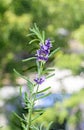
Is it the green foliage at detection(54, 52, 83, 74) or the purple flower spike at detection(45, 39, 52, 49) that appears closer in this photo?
the purple flower spike at detection(45, 39, 52, 49)

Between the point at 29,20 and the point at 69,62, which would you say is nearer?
the point at 29,20

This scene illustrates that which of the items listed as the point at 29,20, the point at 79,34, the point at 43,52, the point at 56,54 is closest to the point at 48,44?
the point at 43,52

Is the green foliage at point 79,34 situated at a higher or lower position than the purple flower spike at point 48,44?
lower

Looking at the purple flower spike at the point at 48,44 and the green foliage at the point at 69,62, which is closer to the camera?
the purple flower spike at the point at 48,44

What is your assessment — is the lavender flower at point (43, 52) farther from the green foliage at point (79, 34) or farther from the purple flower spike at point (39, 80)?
the green foliage at point (79, 34)

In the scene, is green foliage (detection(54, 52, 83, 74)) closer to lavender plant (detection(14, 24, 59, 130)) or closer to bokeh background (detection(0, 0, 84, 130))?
bokeh background (detection(0, 0, 84, 130))

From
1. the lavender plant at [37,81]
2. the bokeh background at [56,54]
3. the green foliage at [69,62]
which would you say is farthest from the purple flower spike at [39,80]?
the green foliage at [69,62]

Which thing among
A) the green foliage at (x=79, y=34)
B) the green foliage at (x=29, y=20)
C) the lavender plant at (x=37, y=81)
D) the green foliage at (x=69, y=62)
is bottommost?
the green foliage at (x=69, y=62)

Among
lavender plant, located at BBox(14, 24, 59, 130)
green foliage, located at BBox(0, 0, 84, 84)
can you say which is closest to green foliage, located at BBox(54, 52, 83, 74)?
green foliage, located at BBox(0, 0, 84, 84)

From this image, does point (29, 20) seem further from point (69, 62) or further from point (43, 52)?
point (43, 52)
